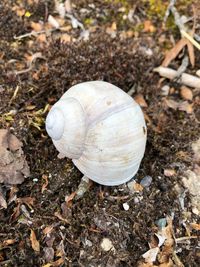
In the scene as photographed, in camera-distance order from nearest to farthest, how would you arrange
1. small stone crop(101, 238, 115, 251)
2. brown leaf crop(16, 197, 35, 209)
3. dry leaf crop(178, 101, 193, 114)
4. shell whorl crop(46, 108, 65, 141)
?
shell whorl crop(46, 108, 65, 141), small stone crop(101, 238, 115, 251), brown leaf crop(16, 197, 35, 209), dry leaf crop(178, 101, 193, 114)

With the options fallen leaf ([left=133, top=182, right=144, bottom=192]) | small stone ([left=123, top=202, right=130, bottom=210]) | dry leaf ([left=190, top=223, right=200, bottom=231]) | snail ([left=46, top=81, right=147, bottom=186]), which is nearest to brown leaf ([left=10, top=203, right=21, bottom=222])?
snail ([left=46, top=81, right=147, bottom=186])

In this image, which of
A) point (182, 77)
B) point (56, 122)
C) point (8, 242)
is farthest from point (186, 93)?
point (8, 242)

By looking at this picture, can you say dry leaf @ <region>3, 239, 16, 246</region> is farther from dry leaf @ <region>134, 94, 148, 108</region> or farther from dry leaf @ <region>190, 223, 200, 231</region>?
dry leaf @ <region>134, 94, 148, 108</region>

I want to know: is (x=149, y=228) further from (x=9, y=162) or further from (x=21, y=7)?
(x=21, y=7)

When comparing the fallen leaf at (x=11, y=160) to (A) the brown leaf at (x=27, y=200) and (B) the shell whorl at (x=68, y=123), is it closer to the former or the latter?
(A) the brown leaf at (x=27, y=200)

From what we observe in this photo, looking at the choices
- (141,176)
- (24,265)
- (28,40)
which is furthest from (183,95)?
(24,265)

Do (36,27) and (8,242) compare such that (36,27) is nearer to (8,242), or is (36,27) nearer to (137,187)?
(137,187)
